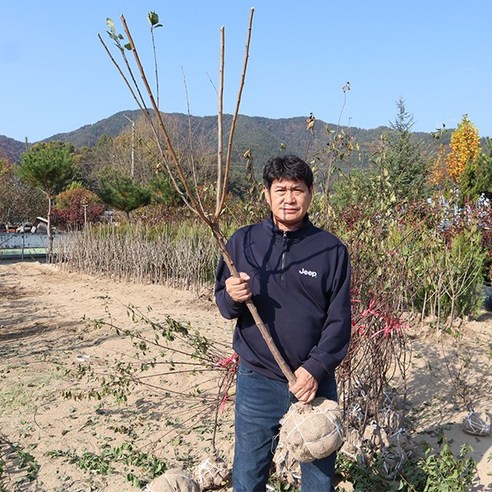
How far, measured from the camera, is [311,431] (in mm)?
1565

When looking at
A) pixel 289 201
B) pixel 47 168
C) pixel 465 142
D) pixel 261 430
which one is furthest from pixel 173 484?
pixel 465 142

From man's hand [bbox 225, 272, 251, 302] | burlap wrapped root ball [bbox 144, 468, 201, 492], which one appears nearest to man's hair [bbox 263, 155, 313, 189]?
man's hand [bbox 225, 272, 251, 302]

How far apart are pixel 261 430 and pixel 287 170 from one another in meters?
0.88

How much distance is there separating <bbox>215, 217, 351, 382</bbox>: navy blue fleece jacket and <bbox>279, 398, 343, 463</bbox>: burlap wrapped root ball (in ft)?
0.34

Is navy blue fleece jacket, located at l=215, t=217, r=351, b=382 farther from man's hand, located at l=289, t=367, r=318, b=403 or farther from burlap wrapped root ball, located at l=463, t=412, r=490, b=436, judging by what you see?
burlap wrapped root ball, located at l=463, t=412, r=490, b=436

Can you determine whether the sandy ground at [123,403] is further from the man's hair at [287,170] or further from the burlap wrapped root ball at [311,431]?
the man's hair at [287,170]

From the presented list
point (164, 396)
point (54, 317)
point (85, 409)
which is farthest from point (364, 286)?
point (54, 317)

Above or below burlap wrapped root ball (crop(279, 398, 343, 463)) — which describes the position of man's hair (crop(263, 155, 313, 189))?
above

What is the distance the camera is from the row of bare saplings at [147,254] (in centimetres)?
842

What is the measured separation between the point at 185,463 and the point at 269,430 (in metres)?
1.16

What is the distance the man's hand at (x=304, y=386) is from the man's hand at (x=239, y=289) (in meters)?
0.29

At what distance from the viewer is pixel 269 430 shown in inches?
69.8

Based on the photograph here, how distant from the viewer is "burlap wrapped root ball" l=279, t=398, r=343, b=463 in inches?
61.8

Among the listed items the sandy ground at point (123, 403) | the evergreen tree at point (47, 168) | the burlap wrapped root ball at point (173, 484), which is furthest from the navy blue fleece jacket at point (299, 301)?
the evergreen tree at point (47, 168)
